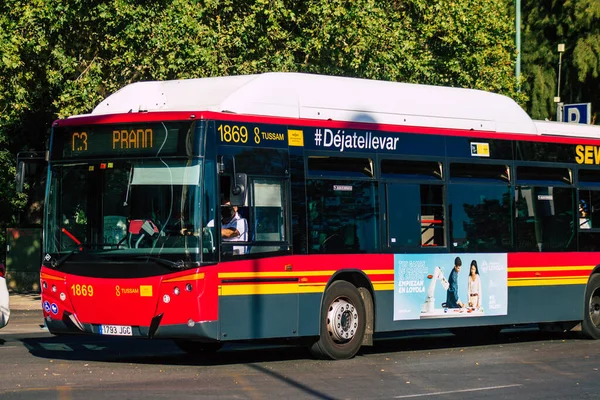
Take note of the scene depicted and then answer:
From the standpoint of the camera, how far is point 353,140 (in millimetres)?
15953

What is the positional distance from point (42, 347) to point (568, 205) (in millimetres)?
7973

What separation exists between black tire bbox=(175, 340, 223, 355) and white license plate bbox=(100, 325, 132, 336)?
7.66ft

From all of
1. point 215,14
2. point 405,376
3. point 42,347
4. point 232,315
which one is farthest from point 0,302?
point 215,14

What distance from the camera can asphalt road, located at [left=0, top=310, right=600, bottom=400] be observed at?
12.3 metres

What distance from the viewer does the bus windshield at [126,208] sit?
13859mm

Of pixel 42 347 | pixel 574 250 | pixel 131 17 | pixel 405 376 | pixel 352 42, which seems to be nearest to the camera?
pixel 405 376

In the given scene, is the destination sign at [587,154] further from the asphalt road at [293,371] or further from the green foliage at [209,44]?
the green foliage at [209,44]

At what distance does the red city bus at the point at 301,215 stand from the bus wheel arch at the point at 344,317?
23 mm

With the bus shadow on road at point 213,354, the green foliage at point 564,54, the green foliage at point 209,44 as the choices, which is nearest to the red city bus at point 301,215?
the bus shadow on road at point 213,354

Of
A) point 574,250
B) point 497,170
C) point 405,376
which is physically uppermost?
point 497,170

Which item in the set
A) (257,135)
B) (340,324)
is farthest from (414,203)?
(257,135)

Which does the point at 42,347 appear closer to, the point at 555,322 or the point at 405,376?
the point at 405,376

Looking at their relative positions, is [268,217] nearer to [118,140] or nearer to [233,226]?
[233,226]

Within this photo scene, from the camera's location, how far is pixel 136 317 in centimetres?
1404
